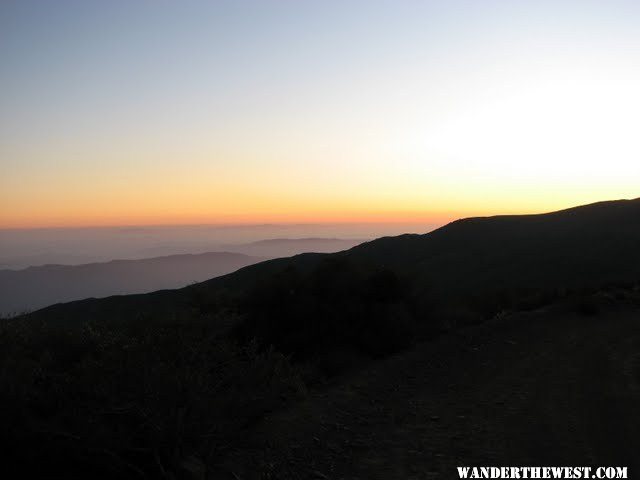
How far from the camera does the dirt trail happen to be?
7223 mm

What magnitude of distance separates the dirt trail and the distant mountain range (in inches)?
271

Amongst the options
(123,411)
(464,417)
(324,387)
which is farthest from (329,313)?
(123,411)

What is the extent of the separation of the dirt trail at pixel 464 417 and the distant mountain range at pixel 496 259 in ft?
22.6

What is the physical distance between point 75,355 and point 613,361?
39.3 ft

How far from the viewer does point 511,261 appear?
46219mm

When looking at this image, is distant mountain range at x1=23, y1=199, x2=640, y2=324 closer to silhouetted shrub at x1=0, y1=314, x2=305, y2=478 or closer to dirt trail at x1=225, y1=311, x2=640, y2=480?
dirt trail at x1=225, y1=311, x2=640, y2=480

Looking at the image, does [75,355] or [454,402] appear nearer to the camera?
[75,355]

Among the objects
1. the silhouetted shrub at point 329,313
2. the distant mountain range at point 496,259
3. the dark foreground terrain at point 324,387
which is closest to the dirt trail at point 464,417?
the dark foreground terrain at point 324,387

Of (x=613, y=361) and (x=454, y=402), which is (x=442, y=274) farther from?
(x=454, y=402)

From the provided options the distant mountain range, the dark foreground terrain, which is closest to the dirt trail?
the dark foreground terrain

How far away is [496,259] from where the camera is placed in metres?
48.5

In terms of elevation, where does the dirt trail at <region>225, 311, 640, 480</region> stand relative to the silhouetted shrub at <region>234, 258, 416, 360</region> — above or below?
below

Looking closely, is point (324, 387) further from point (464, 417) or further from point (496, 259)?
point (496, 259)

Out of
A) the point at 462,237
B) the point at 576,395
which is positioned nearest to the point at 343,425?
the point at 576,395
